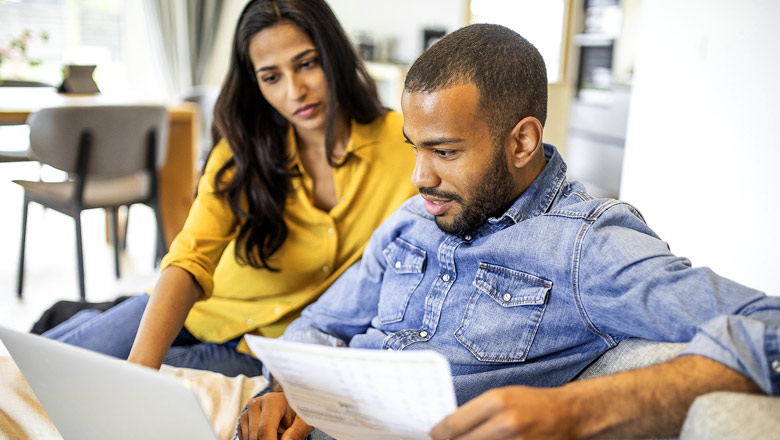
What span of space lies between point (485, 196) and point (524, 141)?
0.11 m

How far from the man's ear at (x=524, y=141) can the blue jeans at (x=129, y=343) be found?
0.79 m

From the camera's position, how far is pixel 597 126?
5.23m

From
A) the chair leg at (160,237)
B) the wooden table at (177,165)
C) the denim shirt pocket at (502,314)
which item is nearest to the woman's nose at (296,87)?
the denim shirt pocket at (502,314)

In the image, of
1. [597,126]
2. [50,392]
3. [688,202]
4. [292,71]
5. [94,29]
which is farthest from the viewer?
[94,29]

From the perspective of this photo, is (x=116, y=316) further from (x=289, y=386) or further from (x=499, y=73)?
(x=499, y=73)

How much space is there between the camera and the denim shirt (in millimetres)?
830

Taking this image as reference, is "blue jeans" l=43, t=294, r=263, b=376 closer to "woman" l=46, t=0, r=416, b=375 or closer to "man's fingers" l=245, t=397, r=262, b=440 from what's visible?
"woman" l=46, t=0, r=416, b=375

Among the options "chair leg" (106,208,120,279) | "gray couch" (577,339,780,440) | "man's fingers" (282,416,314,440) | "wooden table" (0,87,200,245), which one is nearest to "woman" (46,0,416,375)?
"man's fingers" (282,416,314,440)

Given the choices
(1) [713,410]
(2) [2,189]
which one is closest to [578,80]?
(2) [2,189]

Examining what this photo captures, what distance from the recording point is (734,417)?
72 centimetres

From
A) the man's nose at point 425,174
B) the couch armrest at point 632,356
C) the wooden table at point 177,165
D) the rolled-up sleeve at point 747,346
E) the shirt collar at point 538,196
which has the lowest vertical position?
the wooden table at point 177,165

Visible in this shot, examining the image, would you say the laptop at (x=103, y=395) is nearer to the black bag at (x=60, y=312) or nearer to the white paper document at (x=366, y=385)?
the white paper document at (x=366, y=385)

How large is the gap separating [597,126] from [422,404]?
4.87 meters

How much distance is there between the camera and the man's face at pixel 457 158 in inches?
40.1
